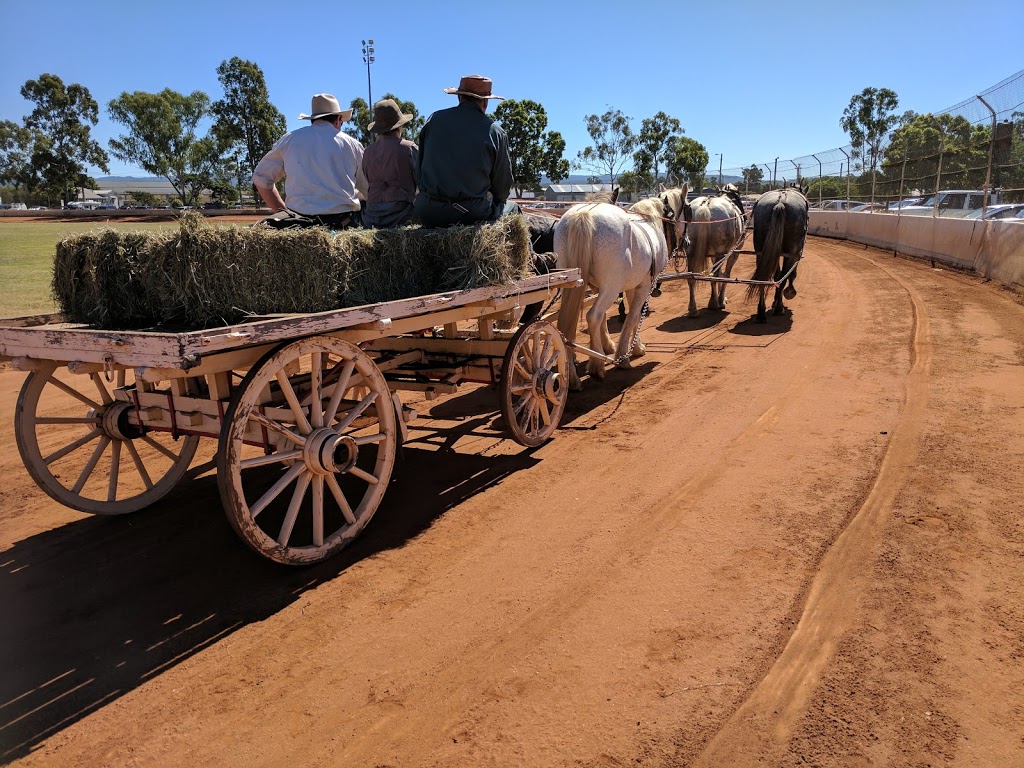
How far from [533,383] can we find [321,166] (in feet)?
7.49

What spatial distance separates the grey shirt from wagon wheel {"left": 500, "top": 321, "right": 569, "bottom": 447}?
46.4 inches

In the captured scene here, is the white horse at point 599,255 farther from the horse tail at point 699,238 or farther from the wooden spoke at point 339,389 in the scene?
the horse tail at point 699,238

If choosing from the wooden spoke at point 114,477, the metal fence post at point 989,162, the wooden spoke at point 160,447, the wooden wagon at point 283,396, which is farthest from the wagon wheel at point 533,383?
the metal fence post at point 989,162

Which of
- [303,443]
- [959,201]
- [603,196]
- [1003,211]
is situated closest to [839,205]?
[959,201]

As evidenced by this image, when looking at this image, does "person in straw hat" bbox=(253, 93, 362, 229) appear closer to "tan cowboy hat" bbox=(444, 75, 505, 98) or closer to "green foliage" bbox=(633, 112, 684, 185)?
"tan cowboy hat" bbox=(444, 75, 505, 98)

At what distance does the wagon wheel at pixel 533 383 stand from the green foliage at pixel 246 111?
62281mm

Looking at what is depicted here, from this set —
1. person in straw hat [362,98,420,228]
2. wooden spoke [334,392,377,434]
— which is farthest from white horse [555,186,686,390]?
wooden spoke [334,392,377,434]

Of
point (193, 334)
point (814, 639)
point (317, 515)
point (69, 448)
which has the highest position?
point (193, 334)

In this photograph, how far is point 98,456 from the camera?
459 cm

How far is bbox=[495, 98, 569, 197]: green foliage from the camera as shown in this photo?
5197 centimetres

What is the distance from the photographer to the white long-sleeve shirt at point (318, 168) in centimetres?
511

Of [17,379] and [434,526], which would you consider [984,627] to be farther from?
[17,379]

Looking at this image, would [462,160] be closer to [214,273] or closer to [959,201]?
[214,273]

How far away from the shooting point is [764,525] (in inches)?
173
